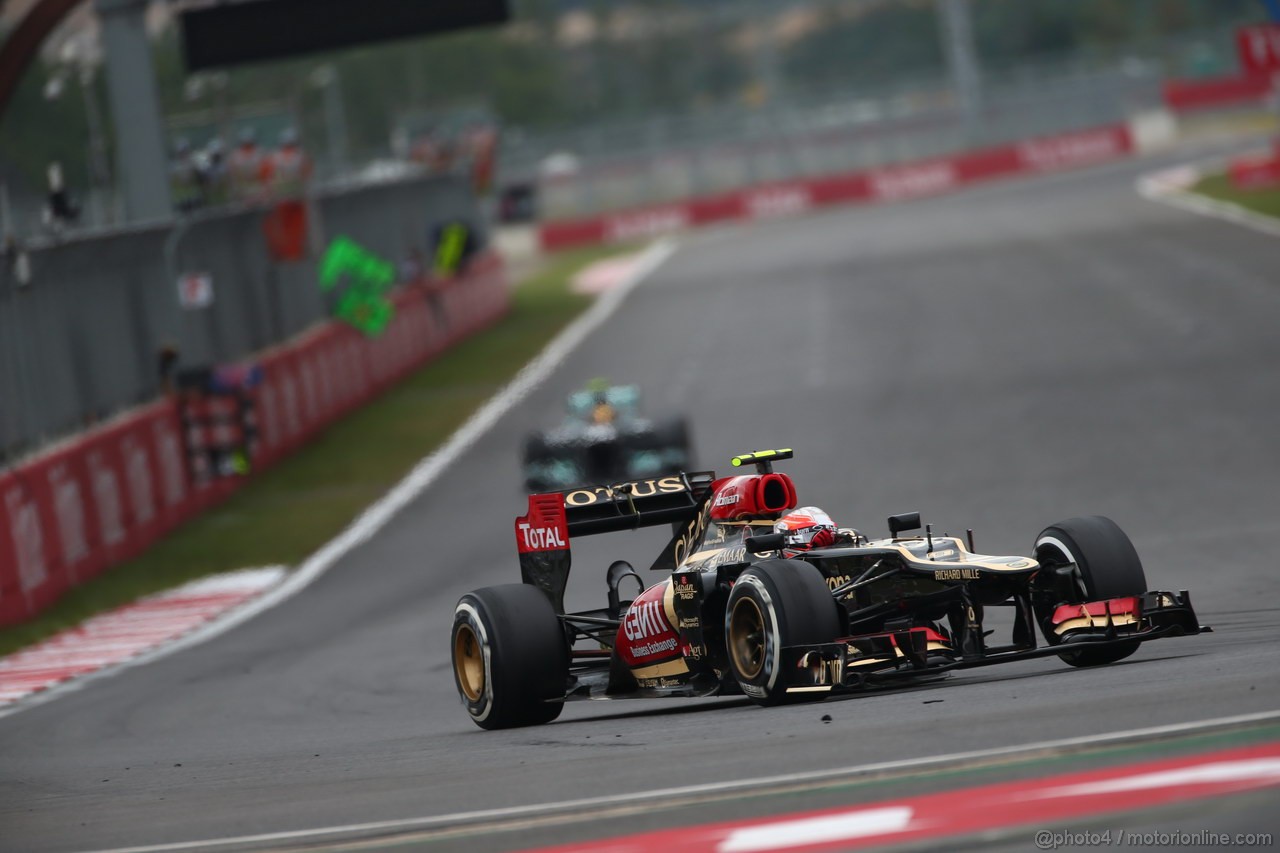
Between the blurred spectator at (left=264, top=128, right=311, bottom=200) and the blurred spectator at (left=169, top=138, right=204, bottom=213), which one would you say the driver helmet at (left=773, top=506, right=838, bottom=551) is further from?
the blurred spectator at (left=264, top=128, right=311, bottom=200)

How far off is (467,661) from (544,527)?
0.91 meters

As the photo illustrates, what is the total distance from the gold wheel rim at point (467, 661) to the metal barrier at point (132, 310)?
32.9 feet

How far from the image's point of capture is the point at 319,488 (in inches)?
1038

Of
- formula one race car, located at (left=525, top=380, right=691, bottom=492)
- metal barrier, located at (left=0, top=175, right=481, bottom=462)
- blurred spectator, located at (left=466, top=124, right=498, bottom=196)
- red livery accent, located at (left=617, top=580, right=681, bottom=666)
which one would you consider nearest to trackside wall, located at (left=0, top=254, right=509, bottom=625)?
metal barrier, located at (left=0, top=175, right=481, bottom=462)

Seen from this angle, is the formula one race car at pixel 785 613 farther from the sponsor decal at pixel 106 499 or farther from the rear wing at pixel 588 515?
the sponsor decal at pixel 106 499

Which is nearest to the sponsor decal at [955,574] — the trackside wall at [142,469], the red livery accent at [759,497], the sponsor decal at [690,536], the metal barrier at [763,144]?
the red livery accent at [759,497]

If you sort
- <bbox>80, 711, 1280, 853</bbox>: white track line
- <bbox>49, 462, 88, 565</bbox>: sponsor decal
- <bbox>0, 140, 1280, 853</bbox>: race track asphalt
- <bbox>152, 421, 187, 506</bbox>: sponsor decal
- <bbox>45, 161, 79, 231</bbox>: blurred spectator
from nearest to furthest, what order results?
<bbox>80, 711, 1280, 853</bbox>: white track line < <bbox>0, 140, 1280, 853</bbox>: race track asphalt < <bbox>49, 462, 88, 565</bbox>: sponsor decal < <bbox>45, 161, 79, 231</bbox>: blurred spectator < <bbox>152, 421, 187, 506</bbox>: sponsor decal

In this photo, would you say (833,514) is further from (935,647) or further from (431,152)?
(431,152)

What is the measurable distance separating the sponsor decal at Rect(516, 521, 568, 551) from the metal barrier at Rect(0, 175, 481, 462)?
9873 millimetres

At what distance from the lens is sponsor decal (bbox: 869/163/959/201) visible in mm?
67188

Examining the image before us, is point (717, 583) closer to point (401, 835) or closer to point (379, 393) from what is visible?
point (401, 835)

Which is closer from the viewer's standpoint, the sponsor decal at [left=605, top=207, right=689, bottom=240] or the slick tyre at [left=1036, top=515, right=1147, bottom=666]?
the slick tyre at [left=1036, top=515, right=1147, bottom=666]

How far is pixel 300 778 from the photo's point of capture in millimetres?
9234

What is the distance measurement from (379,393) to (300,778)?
82.3 feet
